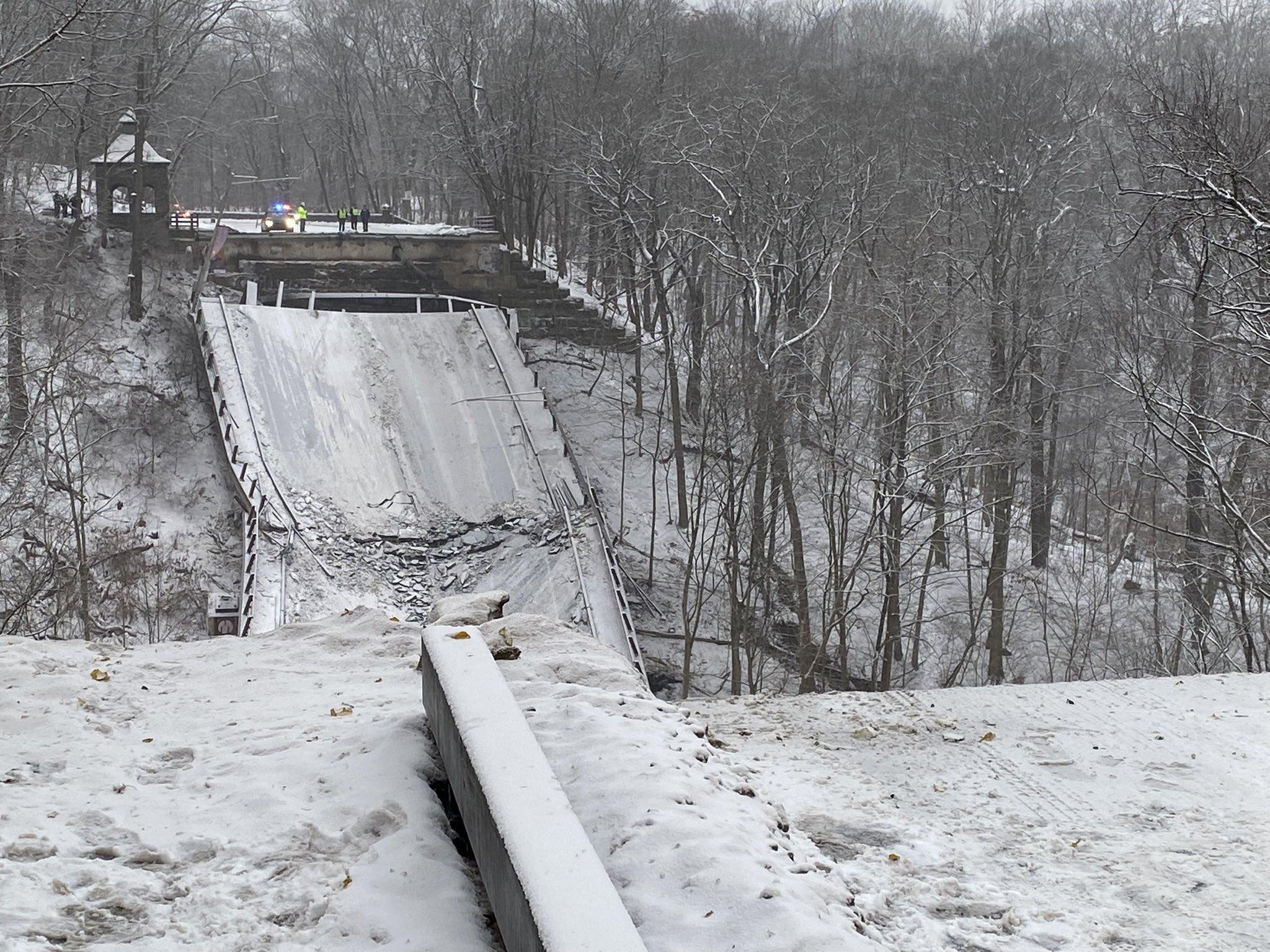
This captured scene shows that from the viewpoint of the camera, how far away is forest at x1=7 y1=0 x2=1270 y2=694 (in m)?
18.2

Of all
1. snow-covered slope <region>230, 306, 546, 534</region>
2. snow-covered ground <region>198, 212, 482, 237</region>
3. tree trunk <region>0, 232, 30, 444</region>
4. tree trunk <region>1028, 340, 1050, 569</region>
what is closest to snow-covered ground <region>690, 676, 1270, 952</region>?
snow-covered slope <region>230, 306, 546, 534</region>

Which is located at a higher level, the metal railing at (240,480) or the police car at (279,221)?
the police car at (279,221)

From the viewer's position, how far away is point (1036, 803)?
6.96m

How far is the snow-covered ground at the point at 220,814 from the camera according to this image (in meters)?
4.86

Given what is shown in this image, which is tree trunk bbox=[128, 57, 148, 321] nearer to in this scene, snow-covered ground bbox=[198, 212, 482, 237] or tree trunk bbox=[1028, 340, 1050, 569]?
snow-covered ground bbox=[198, 212, 482, 237]

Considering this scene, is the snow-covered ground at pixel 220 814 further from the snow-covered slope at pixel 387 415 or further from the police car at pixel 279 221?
the police car at pixel 279 221

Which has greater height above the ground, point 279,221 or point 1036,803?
point 279,221

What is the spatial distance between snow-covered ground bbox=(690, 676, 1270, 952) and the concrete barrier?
1615 millimetres

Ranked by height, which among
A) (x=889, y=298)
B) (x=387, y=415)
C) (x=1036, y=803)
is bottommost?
(x=1036, y=803)

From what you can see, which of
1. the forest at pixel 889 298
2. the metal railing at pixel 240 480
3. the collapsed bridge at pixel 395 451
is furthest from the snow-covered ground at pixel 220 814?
the metal railing at pixel 240 480

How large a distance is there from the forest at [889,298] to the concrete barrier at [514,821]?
5.13 m

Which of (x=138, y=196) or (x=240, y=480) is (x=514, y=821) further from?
(x=138, y=196)

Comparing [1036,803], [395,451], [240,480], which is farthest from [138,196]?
[1036,803]

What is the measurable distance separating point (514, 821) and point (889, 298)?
716 inches
